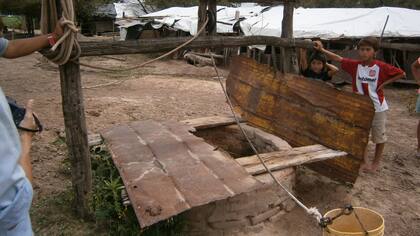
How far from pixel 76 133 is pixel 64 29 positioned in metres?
0.90

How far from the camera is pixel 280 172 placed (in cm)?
381

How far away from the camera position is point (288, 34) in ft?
17.4

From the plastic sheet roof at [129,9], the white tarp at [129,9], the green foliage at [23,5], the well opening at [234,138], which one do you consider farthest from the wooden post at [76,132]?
the white tarp at [129,9]

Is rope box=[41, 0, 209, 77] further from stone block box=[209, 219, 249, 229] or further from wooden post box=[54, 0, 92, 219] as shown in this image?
stone block box=[209, 219, 249, 229]

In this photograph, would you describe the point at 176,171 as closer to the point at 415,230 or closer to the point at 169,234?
the point at 169,234

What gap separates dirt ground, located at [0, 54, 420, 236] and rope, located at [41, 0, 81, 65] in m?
1.46

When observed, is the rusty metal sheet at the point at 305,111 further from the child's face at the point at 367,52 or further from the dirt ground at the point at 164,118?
the child's face at the point at 367,52

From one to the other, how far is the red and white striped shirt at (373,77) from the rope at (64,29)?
3293 mm

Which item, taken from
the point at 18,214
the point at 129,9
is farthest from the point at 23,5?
the point at 18,214

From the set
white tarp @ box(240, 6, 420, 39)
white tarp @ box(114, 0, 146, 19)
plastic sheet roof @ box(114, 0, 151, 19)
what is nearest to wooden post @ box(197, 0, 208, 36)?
white tarp @ box(240, 6, 420, 39)

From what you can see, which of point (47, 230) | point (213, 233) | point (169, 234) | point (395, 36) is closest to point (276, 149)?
point (213, 233)

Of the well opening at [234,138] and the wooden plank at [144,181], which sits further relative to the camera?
the well opening at [234,138]

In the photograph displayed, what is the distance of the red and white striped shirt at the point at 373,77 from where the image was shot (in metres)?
4.55

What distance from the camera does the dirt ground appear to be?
380 cm
